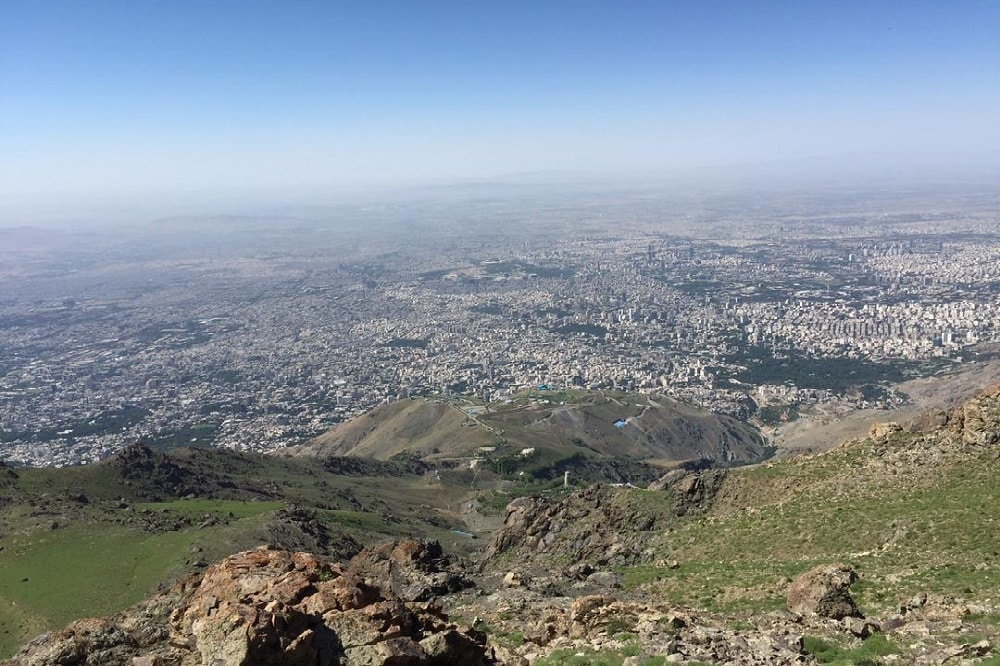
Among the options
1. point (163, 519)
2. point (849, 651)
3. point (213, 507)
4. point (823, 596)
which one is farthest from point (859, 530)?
point (213, 507)

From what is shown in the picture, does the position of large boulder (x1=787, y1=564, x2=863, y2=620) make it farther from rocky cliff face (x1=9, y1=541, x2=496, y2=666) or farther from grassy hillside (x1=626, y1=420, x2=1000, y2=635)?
rocky cliff face (x1=9, y1=541, x2=496, y2=666)

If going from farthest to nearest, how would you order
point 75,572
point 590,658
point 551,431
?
point 551,431 → point 75,572 → point 590,658

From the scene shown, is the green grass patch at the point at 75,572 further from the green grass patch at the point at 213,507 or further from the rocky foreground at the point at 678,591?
the rocky foreground at the point at 678,591

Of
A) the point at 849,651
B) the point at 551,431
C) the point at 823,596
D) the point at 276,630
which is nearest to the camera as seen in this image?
the point at 276,630

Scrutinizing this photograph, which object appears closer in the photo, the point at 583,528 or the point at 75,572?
the point at 75,572

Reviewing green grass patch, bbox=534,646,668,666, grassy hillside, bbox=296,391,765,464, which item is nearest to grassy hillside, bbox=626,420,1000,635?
green grass patch, bbox=534,646,668,666

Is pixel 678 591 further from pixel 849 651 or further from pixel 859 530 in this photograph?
pixel 849 651
